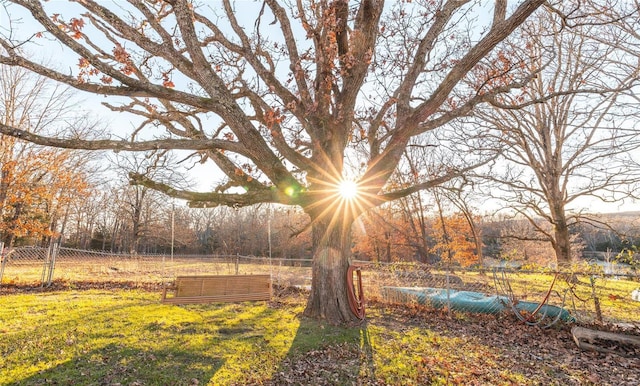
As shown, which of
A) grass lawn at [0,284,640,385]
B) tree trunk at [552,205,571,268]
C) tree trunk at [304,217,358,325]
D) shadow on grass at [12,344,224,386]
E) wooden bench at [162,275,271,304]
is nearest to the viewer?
shadow on grass at [12,344,224,386]

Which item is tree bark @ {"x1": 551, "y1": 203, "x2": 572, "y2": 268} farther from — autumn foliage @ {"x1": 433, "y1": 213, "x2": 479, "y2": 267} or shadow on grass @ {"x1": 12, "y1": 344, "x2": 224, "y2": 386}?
shadow on grass @ {"x1": 12, "y1": 344, "x2": 224, "y2": 386}

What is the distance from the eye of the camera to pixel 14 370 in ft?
13.2

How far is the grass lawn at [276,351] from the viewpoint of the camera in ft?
13.6

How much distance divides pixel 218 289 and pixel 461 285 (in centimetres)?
910

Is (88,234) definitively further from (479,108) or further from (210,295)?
(479,108)

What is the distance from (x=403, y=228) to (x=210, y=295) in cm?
2139

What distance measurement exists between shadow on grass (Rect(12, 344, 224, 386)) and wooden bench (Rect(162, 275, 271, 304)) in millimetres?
3779

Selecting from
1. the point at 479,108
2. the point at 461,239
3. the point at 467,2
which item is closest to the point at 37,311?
the point at 467,2

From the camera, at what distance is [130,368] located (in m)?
4.24

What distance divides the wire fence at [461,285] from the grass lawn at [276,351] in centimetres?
61

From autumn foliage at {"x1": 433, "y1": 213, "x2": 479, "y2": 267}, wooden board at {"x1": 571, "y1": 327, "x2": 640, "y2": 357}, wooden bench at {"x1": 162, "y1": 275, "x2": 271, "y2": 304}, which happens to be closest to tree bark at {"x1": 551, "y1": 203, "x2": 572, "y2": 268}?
autumn foliage at {"x1": 433, "y1": 213, "x2": 479, "y2": 267}

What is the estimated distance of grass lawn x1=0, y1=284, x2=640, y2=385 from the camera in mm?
4152

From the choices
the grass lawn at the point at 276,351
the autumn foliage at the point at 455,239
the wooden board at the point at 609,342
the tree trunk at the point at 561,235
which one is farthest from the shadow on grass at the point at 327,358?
the autumn foliage at the point at 455,239

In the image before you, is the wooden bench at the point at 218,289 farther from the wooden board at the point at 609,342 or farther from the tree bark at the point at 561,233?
the tree bark at the point at 561,233
